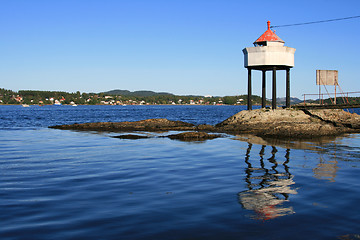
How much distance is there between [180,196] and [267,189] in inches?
95.0

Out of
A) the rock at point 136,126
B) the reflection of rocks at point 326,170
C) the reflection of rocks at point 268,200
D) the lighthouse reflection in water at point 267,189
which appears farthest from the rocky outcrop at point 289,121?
the reflection of rocks at point 268,200

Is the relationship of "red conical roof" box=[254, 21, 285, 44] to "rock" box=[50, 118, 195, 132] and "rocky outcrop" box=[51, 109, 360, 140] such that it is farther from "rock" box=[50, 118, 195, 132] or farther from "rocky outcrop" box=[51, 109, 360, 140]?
"rock" box=[50, 118, 195, 132]

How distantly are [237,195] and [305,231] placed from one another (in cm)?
268

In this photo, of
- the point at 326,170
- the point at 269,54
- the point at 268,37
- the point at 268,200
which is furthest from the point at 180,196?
the point at 268,37

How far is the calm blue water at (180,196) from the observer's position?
6172mm

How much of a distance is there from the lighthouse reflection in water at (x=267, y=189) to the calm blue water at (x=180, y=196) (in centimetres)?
2

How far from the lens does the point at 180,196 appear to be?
340 inches

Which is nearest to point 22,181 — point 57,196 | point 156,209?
point 57,196

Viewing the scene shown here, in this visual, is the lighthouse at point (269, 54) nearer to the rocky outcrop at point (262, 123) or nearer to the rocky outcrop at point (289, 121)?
the rocky outcrop at point (289, 121)

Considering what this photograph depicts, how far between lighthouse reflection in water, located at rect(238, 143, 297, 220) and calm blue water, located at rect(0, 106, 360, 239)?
25 mm

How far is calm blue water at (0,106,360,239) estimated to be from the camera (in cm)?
617

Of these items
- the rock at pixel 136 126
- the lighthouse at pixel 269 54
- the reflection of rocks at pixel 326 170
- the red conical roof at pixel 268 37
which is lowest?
the reflection of rocks at pixel 326 170

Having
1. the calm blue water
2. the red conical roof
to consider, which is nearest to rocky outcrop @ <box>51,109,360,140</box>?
the red conical roof

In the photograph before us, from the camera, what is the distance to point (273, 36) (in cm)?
3550
